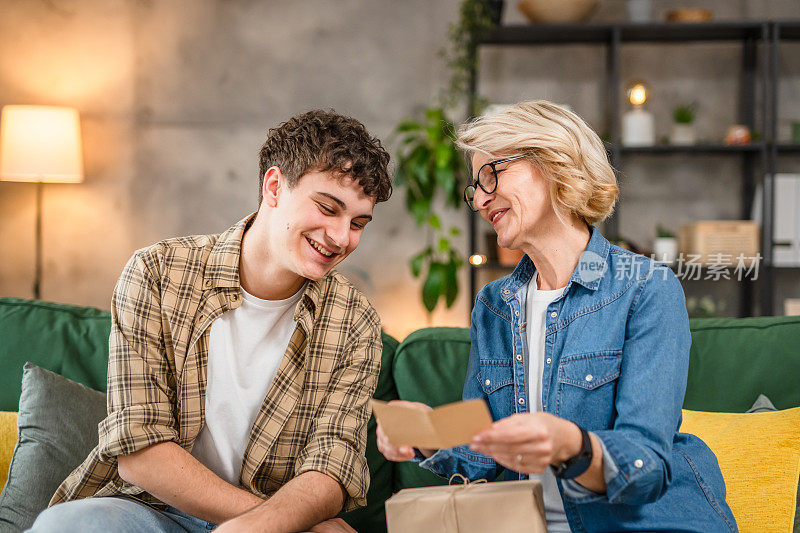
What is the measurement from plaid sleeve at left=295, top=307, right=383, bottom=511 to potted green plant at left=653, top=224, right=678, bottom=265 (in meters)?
2.11

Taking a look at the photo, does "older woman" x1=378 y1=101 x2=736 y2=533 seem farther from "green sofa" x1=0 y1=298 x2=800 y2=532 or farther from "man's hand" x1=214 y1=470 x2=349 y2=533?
"green sofa" x1=0 y1=298 x2=800 y2=532

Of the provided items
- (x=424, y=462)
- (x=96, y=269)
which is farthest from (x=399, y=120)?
(x=424, y=462)

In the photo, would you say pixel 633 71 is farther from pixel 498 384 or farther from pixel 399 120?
pixel 498 384

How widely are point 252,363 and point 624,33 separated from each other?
2.69 m

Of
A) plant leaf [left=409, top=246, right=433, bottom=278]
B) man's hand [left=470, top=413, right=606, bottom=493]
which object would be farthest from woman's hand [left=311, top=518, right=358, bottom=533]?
plant leaf [left=409, top=246, right=433, bottom=278]

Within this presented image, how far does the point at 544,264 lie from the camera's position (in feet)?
4.48

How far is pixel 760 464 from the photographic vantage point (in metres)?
1.53

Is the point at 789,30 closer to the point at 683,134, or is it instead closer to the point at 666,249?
the point at 683,134

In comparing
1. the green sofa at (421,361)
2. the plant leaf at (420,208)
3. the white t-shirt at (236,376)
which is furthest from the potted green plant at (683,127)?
the white t-shirt at (236,376)

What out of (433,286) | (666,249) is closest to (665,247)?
(666,249)

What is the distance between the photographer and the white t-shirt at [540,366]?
123cm

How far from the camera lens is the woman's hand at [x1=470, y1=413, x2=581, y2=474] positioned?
93cm

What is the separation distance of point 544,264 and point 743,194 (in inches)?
103

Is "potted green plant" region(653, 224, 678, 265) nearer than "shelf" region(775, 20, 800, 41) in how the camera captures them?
No
